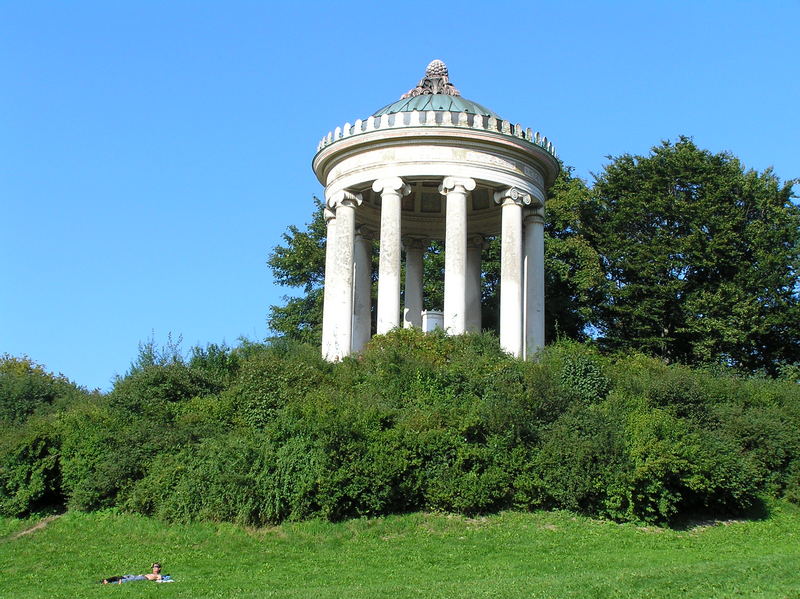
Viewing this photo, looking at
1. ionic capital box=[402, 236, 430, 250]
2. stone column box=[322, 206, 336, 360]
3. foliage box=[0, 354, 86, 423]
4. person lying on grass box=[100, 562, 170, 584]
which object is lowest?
person lying on grass box=[100, 562, 170, 584]

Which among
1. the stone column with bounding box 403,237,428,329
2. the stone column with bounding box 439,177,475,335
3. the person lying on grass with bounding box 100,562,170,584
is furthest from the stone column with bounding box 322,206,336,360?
the person lying on grass with bounding box 100,562,170,584

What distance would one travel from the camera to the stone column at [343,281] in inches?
1394

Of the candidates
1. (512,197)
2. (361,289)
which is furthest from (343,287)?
(512,197)

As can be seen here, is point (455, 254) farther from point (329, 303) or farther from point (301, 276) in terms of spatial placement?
point (301, 276)

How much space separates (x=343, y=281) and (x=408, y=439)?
41.6ft

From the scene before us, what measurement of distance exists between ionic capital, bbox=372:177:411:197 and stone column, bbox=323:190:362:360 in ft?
4.45

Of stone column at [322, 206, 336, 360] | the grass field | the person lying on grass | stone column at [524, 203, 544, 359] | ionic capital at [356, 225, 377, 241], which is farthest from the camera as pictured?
ionic capital at [356, 225, 377, 241]

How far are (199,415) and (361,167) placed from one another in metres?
12.4

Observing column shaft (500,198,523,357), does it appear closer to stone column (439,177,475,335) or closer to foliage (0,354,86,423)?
stone column (439,177,475,335)

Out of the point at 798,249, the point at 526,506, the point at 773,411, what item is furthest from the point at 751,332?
the point at 526,506

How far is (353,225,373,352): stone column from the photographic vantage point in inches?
1597

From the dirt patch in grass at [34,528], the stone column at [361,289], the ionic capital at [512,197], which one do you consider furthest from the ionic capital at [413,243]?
the dirt patch in grass at [34,528]

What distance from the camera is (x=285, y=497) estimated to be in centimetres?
2356

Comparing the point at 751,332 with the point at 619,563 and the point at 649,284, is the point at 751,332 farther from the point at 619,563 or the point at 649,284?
the point at 619,563
